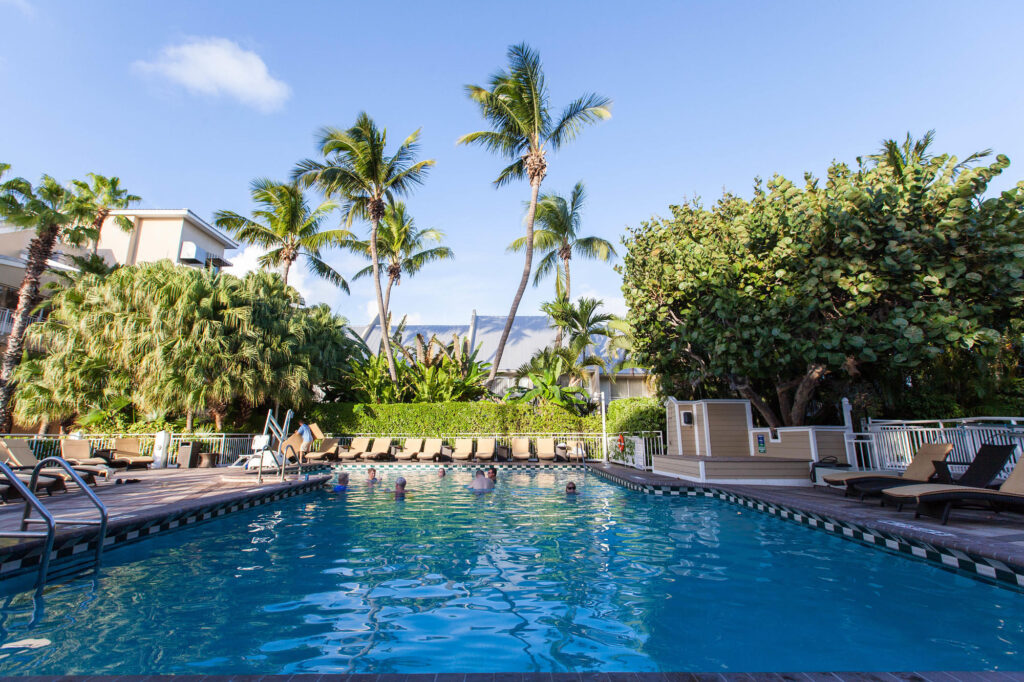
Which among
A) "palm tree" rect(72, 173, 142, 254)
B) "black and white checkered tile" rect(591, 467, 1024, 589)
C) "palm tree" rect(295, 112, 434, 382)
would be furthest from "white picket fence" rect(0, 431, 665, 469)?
"palm tree" rect(72, 173, 142, 254)

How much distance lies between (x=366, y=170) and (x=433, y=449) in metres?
11.7

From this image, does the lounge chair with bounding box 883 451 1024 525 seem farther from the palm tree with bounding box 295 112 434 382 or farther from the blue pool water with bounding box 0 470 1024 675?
the palm tree with bounding box 295 112 434 382

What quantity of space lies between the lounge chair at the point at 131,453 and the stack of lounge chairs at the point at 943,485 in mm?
16892

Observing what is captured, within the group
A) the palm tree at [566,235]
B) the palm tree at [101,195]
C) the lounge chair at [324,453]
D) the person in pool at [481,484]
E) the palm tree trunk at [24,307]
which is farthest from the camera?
the palm tree at [566,235]

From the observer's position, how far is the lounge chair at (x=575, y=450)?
1772 cm

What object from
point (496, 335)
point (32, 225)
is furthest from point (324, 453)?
point (496, 335)

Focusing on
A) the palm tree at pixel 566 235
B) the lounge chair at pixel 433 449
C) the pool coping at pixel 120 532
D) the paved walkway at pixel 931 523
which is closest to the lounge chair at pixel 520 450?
the lounge chair at pixel 433 449

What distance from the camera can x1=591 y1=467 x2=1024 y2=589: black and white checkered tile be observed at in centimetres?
411

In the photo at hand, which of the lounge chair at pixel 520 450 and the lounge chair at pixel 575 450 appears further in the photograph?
the lounge chair at pixel 575 450

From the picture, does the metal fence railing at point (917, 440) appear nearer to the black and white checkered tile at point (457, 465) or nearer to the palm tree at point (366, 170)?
the black and white checkered tile at point (457, 465)

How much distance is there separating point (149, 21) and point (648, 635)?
13.9 metres

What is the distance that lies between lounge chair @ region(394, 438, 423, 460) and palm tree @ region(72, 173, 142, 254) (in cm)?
1470

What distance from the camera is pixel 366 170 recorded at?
1938cm

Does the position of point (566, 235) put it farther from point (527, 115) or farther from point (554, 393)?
point (554, 393)
